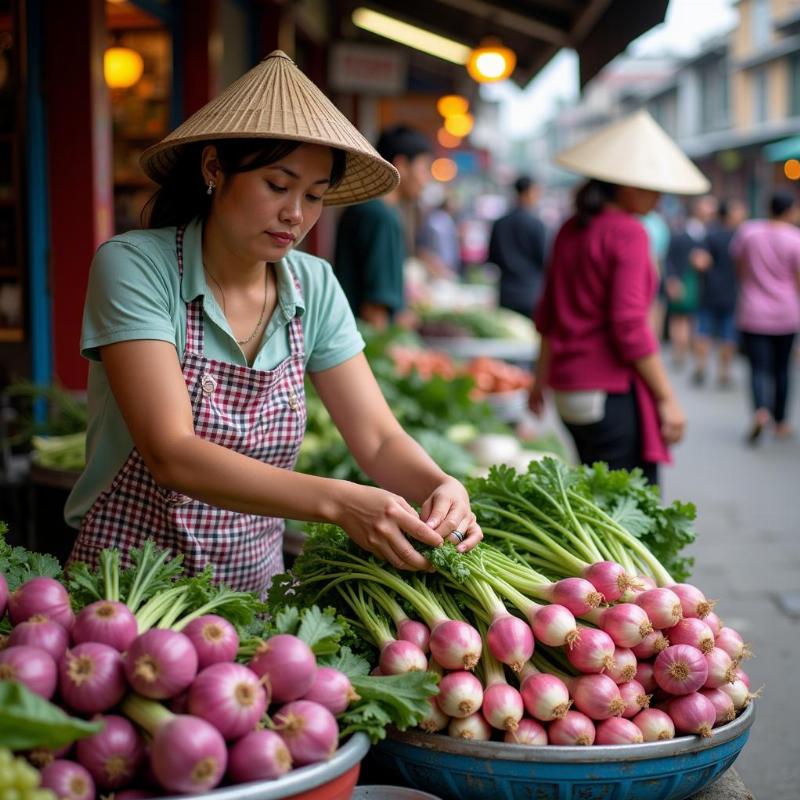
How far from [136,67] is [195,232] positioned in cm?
626

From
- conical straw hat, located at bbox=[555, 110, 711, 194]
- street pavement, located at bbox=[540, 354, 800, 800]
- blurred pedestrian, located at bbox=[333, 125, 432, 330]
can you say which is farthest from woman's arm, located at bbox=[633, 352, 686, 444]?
blurred pedestrian, located at bbox=[333, 125, 432, 330]

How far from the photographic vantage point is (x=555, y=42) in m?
8.39

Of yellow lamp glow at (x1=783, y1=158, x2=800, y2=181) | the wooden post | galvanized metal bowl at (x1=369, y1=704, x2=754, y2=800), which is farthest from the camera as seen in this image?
yellow lamp glow at (x1=783, y1=158, x2=800, y2=181)

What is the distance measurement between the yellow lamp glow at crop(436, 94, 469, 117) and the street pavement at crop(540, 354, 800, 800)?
5.98m

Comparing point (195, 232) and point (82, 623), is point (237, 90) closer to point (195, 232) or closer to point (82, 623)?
point (195, 232)

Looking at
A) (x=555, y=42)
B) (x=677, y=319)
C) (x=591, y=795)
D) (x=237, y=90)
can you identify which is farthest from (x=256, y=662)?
(x=677, y=319)

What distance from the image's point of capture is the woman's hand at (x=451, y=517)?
6.54 ft

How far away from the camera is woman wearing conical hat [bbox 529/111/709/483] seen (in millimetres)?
4465

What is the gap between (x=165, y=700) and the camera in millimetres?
1450

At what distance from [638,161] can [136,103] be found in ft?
16.7

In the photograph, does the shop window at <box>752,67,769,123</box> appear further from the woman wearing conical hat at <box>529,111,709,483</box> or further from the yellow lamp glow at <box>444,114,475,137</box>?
the woman wearing conical hat at <box>529,111,709,483</box>

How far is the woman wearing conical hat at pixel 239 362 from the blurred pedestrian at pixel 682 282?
13050mm

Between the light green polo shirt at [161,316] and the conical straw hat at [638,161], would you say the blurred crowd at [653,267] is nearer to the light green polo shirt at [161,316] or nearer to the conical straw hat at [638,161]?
the conical straw hat at [638,161]

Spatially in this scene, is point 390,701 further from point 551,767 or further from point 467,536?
point 467,536
